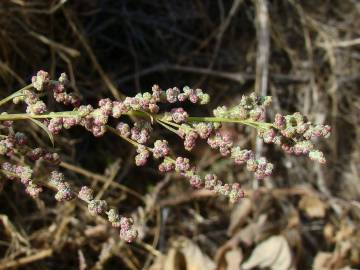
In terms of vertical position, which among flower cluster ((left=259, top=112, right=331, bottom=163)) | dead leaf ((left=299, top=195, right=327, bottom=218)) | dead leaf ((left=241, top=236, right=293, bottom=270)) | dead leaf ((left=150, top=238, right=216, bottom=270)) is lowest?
A: dead leaf ((left=150, top=238, right=216, bottom=270))

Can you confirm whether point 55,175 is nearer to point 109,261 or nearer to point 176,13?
point 109,261

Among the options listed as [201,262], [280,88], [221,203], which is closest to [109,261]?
[201,262]

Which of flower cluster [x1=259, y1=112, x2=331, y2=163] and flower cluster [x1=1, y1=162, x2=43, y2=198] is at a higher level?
flower cluster [x1=259, y1=112, x2=331, y2=163]

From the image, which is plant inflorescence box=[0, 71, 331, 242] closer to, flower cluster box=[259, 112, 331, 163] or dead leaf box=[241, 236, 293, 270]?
flower cluster box=[259, 112, 331, 163]

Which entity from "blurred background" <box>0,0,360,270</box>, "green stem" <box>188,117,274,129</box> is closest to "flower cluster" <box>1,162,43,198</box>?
"green stem" <box>188,117,274,129</box>

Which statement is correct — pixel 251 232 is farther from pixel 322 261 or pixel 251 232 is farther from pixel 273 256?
pixel 322 261

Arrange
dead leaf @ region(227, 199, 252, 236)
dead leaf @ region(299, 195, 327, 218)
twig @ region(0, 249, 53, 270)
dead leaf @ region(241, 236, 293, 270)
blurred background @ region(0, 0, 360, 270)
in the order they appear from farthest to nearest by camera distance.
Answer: dead leaf @ region(299, 195, 327, 218) < dead leaf @ region(227, 199, 252, 236) < dead leaf @ region(241, 236, 293, 270) < blurred background @ region(0, 0, 360, 270) < twig @ region(0, 249, 53, 270)
